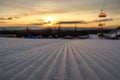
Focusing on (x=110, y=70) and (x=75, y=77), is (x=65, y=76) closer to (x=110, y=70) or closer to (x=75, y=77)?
(x=75, y=77)

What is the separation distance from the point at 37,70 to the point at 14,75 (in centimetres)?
62

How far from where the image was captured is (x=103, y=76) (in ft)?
12.8

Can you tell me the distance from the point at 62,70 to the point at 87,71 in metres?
0.55

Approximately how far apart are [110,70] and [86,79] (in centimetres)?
97

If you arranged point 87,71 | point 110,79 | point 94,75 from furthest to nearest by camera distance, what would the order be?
1. point 87,71
2. point 94,75
3. point 110,79

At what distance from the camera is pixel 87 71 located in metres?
4.35

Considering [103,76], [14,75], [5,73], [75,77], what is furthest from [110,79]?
[5,73]

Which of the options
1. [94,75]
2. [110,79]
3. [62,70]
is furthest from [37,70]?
[110,79]

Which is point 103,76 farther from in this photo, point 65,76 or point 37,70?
point 37,70

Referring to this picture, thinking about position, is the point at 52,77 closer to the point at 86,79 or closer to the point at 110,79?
Result: the point at 86,79

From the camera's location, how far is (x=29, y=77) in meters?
3.79

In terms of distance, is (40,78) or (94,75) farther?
(94,75)

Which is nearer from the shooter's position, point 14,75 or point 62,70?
point 14,75

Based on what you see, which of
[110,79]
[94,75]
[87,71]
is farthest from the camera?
[87,71]
